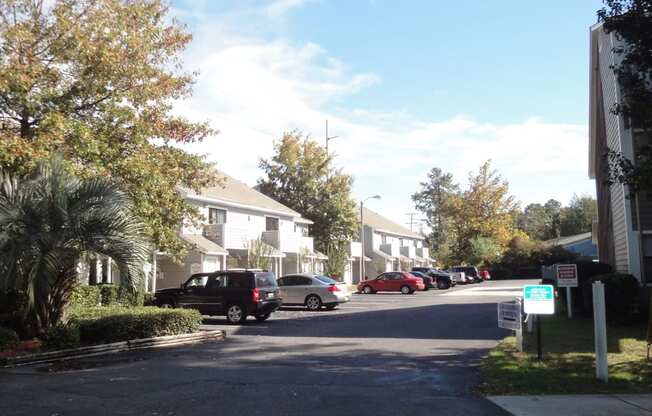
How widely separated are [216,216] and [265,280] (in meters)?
15.7

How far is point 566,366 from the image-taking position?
34.4 ft

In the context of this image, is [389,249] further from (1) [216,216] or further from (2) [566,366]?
(2) [566,366]

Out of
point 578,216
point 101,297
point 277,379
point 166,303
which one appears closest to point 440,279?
point 166,303

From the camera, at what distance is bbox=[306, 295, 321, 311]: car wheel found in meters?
25.1

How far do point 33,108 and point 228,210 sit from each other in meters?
19.6

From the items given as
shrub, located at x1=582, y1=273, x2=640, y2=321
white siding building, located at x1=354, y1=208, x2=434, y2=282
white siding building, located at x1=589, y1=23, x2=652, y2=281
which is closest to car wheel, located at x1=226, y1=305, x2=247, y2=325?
shrub, located at x1=582, y1=273, x2=640, y2=321

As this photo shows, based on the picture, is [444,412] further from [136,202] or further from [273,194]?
[273,194]

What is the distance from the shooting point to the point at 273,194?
186 ft

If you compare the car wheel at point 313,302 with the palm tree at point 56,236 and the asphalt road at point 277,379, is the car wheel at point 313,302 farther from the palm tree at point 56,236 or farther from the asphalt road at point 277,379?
the palm tree at point 56,236

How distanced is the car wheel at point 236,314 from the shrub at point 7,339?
8.03 metres

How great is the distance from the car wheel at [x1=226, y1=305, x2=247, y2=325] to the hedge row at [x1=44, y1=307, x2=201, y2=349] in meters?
3.80

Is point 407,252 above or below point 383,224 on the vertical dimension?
below

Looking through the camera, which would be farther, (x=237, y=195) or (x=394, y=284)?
(x=394, y=284)

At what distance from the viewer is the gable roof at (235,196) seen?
111ft
